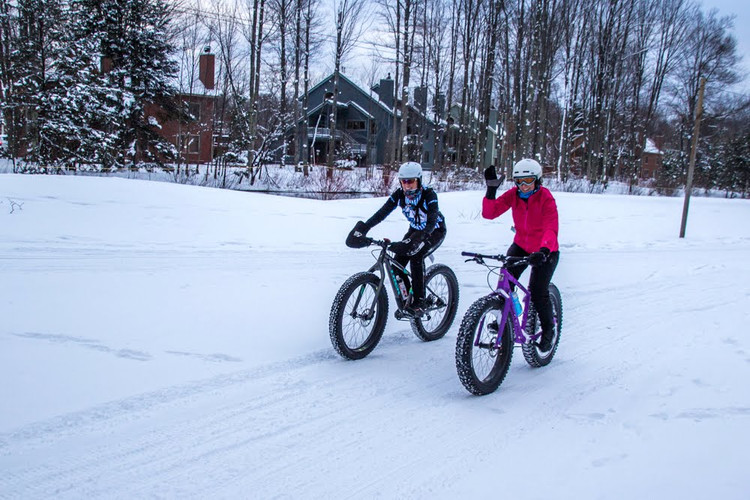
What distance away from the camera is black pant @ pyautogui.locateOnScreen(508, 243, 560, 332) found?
16.0 ft

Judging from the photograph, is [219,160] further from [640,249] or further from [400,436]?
[400,436]

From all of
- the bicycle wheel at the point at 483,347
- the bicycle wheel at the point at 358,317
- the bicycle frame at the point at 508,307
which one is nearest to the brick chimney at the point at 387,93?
the bicycle wheel at the point at 358,317

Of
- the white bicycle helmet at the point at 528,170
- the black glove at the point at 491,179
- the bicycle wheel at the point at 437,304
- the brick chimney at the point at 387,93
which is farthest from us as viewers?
the brick chimney at the point at 387,93

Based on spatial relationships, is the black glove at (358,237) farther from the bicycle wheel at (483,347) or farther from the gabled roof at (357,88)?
the gabled roof at (357,88)

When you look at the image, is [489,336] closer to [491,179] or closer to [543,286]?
[543,286]

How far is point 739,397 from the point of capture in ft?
14.9

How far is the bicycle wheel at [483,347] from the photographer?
4.30m

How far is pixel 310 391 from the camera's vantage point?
4.47 m

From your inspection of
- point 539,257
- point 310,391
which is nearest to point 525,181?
point 539,257

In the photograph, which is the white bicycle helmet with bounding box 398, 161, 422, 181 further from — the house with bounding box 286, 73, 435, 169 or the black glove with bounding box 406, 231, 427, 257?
the house with bounding box 286, 73, 435, 169

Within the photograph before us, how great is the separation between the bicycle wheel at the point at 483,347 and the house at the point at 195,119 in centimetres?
1919

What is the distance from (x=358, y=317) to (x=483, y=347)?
1271 millimetres

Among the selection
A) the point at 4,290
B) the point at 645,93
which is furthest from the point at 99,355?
the point at 645,93

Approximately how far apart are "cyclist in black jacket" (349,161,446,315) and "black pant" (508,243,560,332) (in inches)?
36.4
